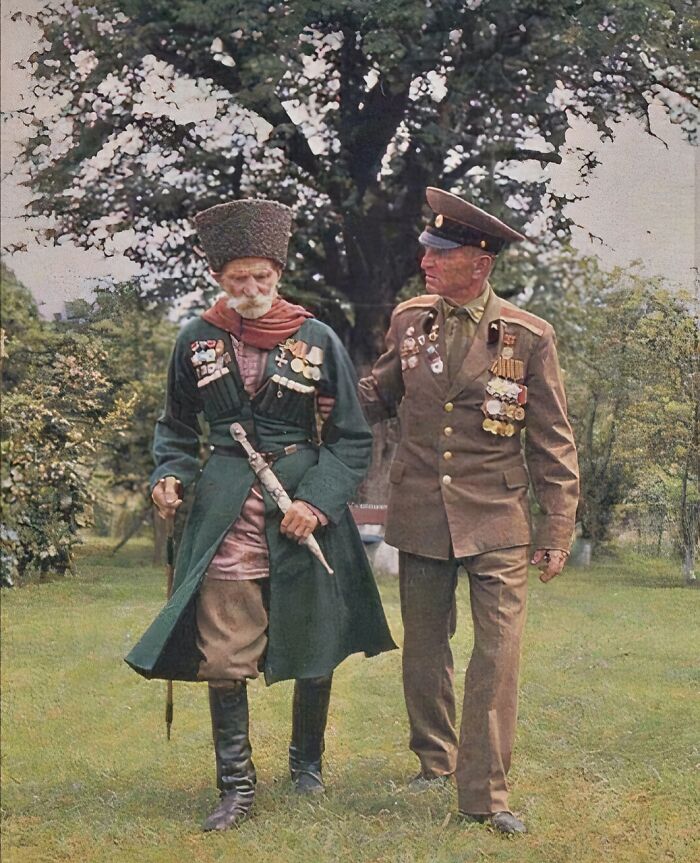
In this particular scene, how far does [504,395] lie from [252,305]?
86 centimetres

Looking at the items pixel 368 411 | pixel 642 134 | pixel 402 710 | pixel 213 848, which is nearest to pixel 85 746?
pixel 213 848

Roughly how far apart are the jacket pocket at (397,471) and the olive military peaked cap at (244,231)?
766 mm

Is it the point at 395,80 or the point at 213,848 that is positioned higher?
the point at 395,80

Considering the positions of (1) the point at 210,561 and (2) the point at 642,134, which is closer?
(1) the point at 210,561

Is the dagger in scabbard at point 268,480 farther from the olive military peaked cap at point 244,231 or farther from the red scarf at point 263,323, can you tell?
the olive military peaked cap at point 244,231

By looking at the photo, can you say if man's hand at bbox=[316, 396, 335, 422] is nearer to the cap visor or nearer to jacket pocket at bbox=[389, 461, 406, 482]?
jacket pocket at bbox=[389, 461, 406, 482]

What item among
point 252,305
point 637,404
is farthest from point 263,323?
point 637,404

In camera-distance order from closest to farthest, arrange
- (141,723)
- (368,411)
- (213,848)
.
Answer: (213,848)
(368,411)
(141,723)

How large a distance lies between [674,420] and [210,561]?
1689 millimetres

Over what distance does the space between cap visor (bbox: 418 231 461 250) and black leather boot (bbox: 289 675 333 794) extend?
4.82 ft

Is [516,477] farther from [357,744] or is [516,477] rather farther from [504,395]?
[357,744]

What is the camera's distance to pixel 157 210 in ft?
14.4

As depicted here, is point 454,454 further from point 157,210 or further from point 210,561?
point 157,210

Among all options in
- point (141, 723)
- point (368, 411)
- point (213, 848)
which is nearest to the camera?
point (213, 848)
